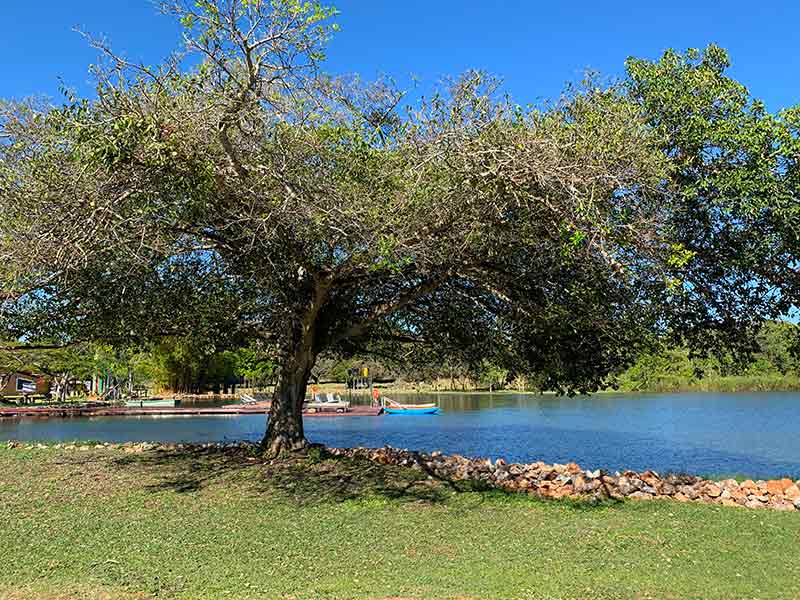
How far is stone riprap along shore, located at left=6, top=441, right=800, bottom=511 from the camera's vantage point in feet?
31.1

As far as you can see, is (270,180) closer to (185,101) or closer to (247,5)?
(185,101)

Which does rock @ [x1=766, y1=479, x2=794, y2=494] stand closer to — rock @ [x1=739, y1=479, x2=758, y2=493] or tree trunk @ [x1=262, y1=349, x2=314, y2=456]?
rock @ [x1=739, y1=479, x2=758, y2=493]

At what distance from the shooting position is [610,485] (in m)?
10.1

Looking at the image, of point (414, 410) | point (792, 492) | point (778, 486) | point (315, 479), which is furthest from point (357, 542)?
point (414, 410)

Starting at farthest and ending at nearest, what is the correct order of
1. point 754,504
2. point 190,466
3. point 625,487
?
point 190,466
point 625,487
point 754,504

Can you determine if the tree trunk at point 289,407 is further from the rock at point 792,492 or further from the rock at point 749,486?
the rock at point 792,492

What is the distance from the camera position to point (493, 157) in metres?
7.38

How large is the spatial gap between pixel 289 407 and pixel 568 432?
15.0 meters

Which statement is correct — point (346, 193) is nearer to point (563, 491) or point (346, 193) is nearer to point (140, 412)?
point (563, 491)

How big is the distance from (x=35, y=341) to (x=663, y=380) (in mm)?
48854

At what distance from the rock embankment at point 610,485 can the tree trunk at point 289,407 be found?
5.09 feet

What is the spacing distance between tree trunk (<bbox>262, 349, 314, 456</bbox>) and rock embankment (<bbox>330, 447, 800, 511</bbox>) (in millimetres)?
1550

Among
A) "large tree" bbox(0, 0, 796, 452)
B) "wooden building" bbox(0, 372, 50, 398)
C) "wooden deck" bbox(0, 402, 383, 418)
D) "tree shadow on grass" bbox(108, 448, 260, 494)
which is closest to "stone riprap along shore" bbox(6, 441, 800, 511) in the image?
"tree shadow on grass" bbox(108, 448, 260, 494)

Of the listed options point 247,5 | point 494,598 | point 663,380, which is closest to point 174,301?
point 247,5
